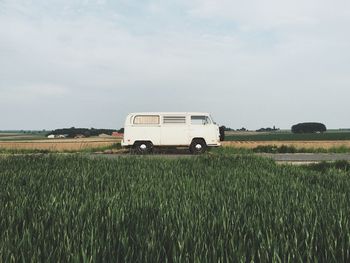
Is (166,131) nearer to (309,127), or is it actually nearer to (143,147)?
(143,147)

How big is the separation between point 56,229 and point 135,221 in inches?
28.6

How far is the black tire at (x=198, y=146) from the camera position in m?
21.2

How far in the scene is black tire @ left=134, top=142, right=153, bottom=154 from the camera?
21.3 m

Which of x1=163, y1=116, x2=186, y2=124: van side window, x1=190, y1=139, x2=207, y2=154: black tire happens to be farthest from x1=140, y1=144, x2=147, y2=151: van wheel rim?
x1=190, y1=139, x2=207, y2=154: black tire

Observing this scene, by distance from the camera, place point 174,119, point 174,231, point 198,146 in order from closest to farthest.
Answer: point 174,231 < point 198,146 < point 174,119

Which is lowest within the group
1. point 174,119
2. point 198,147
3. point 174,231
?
point 174,231

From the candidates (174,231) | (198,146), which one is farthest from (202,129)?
(174,231)

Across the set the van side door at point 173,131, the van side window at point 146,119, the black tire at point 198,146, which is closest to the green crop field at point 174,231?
the black tire at point 198,146

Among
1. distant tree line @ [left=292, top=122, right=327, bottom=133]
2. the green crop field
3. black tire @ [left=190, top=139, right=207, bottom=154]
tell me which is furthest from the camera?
distant tree line @ [left=292, top=122, right=327, bottom=133]

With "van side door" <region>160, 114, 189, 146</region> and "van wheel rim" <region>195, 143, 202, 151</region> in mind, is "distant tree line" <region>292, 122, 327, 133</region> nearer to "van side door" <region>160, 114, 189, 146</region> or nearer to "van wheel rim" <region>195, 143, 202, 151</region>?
"van wheel rim" <region>195, 143, 202, 151</region>

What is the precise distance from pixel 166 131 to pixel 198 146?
1.86 metres

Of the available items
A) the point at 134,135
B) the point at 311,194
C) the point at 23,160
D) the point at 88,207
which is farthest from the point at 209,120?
the point at 88,207

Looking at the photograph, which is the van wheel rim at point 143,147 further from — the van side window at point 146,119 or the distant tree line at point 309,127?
the distant tree line at point 309,127

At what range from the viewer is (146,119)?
21469mm
